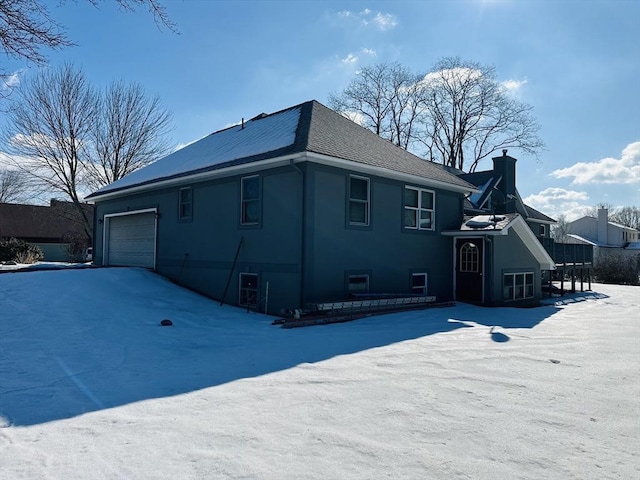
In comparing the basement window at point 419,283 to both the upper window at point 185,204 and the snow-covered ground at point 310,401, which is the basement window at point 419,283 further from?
the upper window at point 185,204

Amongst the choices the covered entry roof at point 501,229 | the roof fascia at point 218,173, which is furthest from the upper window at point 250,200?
the covered entry roof at point 501,229

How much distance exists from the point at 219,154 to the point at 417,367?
1059cm

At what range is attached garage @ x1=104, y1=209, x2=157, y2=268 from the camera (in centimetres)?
1683


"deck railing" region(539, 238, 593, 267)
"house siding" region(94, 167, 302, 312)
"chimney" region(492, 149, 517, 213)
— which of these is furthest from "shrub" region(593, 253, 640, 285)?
"house siding" region(94, 167, 302, 312)

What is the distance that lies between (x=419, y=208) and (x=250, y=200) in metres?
5.50

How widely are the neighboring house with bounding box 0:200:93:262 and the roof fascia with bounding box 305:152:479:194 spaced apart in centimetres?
3110

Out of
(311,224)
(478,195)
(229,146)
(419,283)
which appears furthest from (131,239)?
(478,195)

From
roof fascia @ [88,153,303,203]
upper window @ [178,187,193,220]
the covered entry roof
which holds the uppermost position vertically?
roof fascia @ [88,153,303,203]

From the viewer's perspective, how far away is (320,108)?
1488cm

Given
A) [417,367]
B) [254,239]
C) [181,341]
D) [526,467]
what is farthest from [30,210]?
[526,467]

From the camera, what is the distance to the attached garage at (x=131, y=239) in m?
16.8

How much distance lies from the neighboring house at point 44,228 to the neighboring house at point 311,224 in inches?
910

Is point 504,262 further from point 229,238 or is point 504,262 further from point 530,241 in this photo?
point 229,238

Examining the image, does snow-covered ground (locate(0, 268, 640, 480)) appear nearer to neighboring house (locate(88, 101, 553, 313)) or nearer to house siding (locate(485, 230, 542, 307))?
neighboring house (locate(88, 101, 553, 313))
